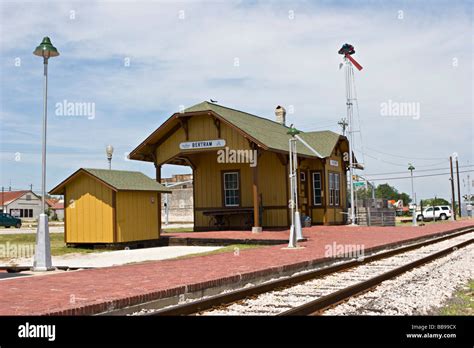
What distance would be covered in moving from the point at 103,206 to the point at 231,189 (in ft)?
30.0

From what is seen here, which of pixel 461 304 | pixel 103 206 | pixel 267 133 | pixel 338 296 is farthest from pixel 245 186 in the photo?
pixel 461 304

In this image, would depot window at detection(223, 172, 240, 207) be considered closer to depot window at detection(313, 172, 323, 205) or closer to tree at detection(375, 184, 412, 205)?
depot window at detection(313, 172, 323, 205)

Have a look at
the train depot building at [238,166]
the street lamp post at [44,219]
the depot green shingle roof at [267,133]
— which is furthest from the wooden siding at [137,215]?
the street lamp post at [44,219]

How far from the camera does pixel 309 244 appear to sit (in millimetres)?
17875

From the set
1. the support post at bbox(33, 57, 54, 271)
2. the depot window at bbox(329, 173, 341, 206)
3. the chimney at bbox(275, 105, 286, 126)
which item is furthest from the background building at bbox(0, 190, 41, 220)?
the support post at bbox(33, 57, 54, 271)

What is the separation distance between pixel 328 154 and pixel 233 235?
346 inches

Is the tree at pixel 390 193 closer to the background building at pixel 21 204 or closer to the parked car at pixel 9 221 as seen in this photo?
the background building at pixel 21 204

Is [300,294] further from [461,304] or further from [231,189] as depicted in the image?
[231,189]

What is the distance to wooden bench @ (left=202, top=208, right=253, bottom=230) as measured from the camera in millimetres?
24875

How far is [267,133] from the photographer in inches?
1020

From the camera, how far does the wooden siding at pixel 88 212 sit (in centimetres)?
1861
